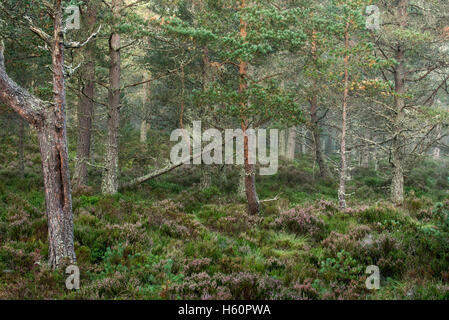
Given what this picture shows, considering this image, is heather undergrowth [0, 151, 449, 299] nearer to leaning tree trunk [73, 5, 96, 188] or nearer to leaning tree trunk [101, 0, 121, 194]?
leaning tree trunk [101, 0, 121, 194]

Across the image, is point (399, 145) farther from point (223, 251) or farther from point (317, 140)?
point (223, 251)

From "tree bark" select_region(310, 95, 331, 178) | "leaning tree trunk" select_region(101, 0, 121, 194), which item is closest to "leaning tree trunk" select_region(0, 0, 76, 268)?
"leaning tree trunk" select_region(101, 0, 121, 194)

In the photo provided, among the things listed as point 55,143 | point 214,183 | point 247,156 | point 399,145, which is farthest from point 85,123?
point 399,145

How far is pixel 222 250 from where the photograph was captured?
7.17 m

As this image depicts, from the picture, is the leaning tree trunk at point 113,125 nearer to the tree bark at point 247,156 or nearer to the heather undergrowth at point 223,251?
the heather undergrowth at point 223,251

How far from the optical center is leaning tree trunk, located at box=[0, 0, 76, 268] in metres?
5.89

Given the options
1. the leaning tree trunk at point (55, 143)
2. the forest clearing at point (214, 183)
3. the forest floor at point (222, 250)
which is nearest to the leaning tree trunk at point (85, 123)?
the forest clearing at point (214, 183)

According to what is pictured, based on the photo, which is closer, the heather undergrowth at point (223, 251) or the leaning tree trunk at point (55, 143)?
the heather undergrowth at point (223, 251)

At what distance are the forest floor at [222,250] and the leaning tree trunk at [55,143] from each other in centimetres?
59

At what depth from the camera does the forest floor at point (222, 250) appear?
17.5 feet

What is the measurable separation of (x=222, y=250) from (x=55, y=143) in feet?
12.9

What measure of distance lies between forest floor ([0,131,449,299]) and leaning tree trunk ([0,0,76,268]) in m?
0.59
